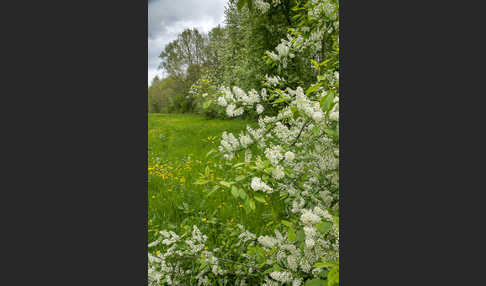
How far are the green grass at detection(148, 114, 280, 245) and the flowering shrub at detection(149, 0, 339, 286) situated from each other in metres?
0.34

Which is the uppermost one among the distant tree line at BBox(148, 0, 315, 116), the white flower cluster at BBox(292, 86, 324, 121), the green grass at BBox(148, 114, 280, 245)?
the distant tree line at BBox(148, 0, 315, 116)

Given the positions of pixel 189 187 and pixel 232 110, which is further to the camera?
pixel 189 187

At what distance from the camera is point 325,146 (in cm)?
146

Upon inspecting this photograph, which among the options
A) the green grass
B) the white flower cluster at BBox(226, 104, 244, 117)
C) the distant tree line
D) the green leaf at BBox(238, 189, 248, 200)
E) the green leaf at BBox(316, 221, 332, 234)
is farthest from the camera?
the green grass

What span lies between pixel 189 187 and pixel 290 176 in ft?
5.44

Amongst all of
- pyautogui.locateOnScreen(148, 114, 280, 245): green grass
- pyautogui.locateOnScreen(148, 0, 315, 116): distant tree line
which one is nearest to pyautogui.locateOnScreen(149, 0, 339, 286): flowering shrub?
pyautogui.locateOnScreen(148, 0, 315, 116): distant tree line

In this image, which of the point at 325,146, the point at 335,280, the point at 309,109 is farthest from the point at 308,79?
the point at 335,280

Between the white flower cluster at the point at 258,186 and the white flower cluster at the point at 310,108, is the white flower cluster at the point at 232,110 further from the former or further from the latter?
the white flower cluster at the point at 258,186

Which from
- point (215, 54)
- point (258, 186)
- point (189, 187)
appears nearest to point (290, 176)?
point (258, 186)

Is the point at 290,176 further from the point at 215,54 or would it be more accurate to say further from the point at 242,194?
the point at 215,54

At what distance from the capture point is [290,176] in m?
1.54

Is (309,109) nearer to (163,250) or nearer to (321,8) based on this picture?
(321,8)

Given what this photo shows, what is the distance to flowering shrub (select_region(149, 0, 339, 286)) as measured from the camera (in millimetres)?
1078

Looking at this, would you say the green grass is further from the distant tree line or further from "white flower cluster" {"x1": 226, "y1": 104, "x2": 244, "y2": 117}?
"white flower cluster" {"x1": 226, "y1": 104, "x2": 244, "y2": 117}
